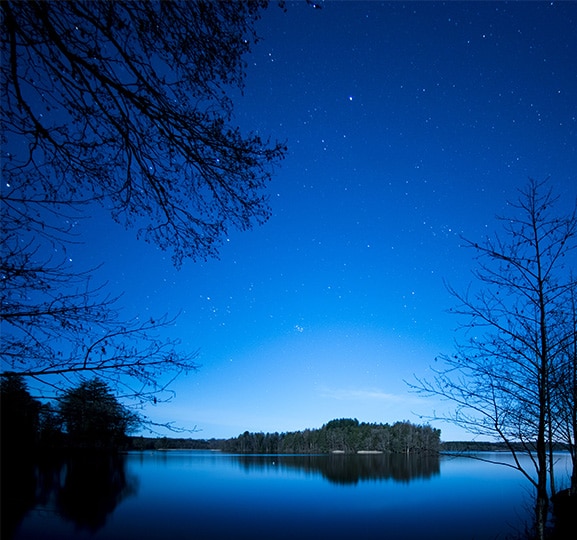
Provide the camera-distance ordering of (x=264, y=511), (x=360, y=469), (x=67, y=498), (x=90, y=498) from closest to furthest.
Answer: (x=67, y=498) < (x=264, y=511) < (x=90, y=498) < (x=360, y=469)

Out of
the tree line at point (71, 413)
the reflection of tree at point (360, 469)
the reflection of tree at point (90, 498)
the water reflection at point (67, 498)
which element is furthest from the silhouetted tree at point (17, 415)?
the reflection of tree at point (360, 469)

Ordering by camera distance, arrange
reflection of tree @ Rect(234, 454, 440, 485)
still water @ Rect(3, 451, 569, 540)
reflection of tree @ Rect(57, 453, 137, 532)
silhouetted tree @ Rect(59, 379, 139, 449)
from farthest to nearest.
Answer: reflection of tree @ Rect(234, 454, 440, 485) < reflection of tree @ Rect(57, 453, 137, 532) < still water @ Rect(3, 451, 569, 540) < silhouetted tree @ Rect(59, 379, 139, 449)

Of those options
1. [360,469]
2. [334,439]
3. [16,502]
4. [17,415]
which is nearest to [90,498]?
[16,502]

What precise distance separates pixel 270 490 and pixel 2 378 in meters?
43.3

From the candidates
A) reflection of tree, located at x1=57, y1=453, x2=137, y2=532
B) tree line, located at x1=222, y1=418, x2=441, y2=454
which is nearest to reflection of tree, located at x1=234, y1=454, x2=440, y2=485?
reflection of tree, located at x1=57, y1=453, x2=137, y2=532

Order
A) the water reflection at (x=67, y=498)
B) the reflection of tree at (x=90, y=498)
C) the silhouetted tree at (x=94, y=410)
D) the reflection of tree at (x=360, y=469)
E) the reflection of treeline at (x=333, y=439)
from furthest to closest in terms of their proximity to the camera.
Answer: the reflection of treeline at (x=333, y=439) → the reflection of tree at (x=360, y=469) → the reflection of tree at (x=90, y=498) → the water reflection at (x=67, y=498) → the silhouetted tree at (x=94, y=410)

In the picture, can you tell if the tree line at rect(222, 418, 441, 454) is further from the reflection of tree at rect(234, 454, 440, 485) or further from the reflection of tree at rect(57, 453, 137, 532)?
the reflection of tree at rect(57, 453, 137, 532)

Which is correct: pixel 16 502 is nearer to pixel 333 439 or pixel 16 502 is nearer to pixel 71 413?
pixel 71 413

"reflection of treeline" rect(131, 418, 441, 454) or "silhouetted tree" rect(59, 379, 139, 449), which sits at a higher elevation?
"silhouetted tree" rect(59, 379, 139, 449)

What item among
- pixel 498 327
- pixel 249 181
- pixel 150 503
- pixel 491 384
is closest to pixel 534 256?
pixel 498 327

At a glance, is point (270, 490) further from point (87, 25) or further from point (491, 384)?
point (87, 25)

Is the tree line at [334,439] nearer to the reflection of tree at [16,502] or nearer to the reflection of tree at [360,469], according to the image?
the reflection of tree at [360,469]

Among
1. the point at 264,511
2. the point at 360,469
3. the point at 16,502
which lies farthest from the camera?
the point at 360,469

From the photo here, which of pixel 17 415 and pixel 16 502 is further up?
pixel 17 415
